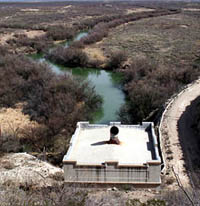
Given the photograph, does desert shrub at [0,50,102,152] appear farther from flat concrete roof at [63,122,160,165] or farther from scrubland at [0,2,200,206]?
flat concrete roof at [63,122,160,165]

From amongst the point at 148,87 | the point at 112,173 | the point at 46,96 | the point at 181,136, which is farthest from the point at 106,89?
the point at 112,173

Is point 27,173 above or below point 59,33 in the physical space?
below

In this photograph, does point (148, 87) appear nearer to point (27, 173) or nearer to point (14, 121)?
point (14, 121)

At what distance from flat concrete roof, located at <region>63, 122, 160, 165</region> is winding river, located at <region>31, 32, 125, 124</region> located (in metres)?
8.95

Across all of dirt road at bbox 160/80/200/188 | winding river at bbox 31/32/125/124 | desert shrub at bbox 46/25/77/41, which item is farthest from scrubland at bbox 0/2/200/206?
desert shrub at bbox 46/25/77/41

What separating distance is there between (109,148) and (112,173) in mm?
1000

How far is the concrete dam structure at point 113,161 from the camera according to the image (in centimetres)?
1009

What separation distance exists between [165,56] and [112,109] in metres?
17.1

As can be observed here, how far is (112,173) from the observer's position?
10266 millimetres

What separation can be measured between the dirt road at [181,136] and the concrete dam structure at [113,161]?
2.27 meters

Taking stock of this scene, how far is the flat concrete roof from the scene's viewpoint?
10367 millimetres

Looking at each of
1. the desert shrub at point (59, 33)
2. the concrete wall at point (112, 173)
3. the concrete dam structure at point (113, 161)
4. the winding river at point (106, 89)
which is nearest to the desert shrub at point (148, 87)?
the winding river at point (106, 89)

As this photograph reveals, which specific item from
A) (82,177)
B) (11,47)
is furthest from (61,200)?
(11,47)

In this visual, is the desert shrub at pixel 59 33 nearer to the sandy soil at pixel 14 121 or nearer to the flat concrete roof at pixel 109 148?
the sandy soil at pixel 14 121
